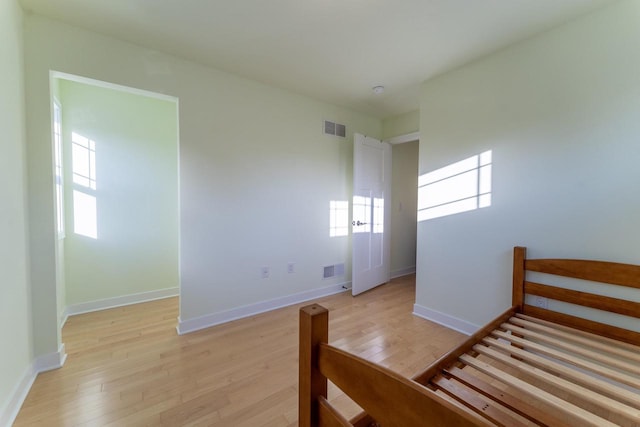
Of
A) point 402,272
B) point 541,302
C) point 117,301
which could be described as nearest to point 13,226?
point 117,301

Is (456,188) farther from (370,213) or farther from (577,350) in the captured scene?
(577,350)

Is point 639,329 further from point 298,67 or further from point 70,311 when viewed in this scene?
point 70,311

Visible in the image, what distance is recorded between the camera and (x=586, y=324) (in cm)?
166

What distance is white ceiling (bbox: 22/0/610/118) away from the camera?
1.70m

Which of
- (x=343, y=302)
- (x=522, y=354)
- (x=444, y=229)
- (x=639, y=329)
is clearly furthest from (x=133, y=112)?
(x=639, y=329)

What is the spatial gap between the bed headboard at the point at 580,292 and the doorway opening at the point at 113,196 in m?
3.29

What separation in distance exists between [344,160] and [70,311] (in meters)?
3.54

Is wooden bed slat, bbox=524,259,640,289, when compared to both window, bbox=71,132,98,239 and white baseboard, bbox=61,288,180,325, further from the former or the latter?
window, bbox=71,132,98,239

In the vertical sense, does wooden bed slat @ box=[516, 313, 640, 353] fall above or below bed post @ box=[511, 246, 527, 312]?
below

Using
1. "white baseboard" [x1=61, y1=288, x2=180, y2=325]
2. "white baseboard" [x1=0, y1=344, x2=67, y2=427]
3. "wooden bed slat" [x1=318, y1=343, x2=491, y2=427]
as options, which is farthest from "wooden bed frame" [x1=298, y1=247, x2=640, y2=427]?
"white baseboard" [x1=61, y1=288, x2=180, y2=325]

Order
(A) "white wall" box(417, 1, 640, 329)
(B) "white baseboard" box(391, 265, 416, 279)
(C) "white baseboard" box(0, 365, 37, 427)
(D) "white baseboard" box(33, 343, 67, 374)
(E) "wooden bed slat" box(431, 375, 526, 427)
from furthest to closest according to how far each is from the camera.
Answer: (B) "white baseboard" box(391, 265, 416, 279)
(D) "white baseboard" box(33, 343, 67, 374)
(A) "white wall" box(417, 1, 640, 329)
(C) "white baseboard" box(0, 365, 37, 427)
(E) "wooden bed slat" box(431, 375, 526, 427)

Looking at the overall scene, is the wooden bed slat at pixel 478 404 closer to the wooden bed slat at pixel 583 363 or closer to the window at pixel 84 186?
the wooden bed slat at pixel 583 363

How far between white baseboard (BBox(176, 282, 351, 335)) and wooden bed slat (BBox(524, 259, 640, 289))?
7.11 feet

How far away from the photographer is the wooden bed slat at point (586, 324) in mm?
1525
